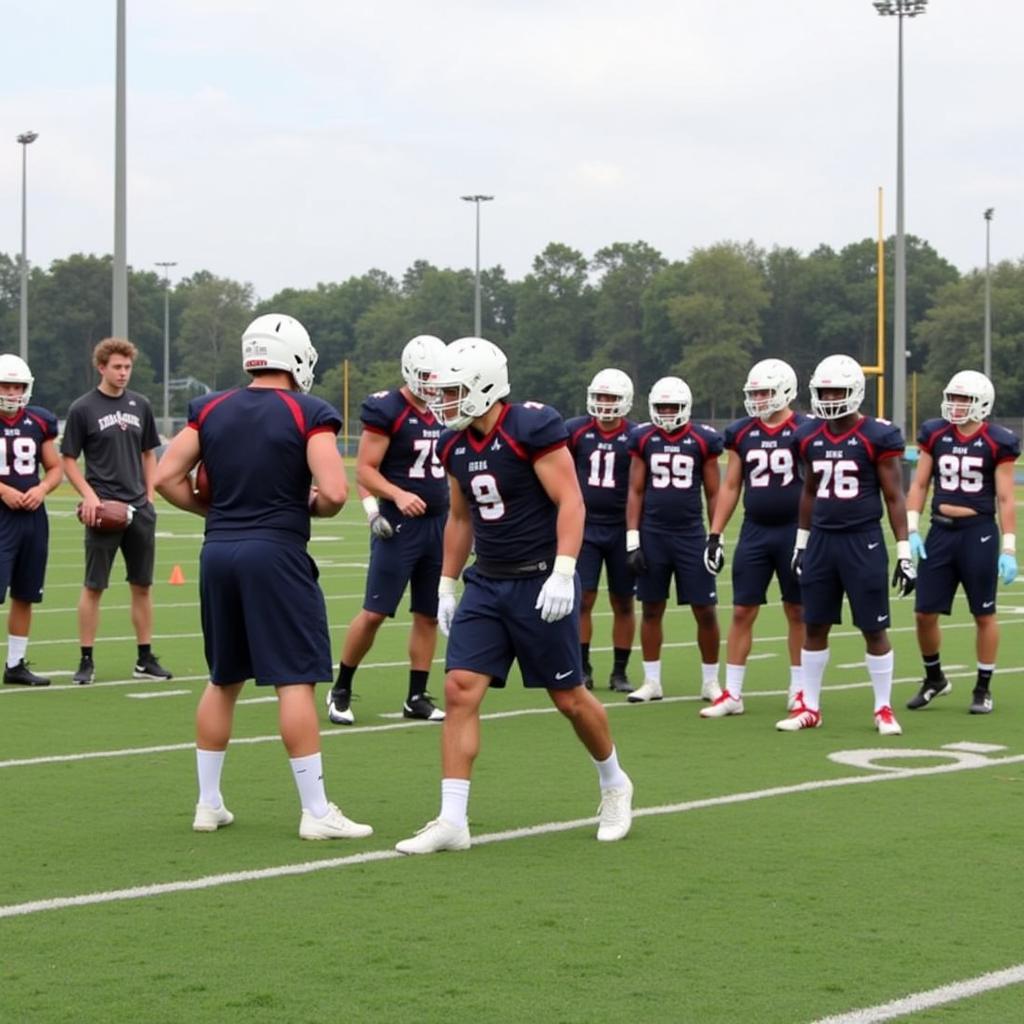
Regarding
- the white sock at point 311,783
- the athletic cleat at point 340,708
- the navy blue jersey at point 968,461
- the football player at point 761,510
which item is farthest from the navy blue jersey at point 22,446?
the navy blue jersey at point 968,461

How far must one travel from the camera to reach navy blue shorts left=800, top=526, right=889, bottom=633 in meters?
9.67

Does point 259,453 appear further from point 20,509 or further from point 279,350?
point 20,509

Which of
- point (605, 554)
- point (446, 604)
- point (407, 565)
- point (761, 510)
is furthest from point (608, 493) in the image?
point (446, 604)

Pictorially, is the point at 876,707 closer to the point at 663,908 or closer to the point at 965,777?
the point at 965,777

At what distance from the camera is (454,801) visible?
6.66 m

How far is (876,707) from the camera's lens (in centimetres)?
966

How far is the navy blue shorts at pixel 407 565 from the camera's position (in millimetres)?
9984

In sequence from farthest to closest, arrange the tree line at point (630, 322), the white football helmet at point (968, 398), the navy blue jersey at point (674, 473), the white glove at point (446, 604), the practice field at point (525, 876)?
the tree line at point (630, 322) → the navy blue jersey at point (674, 473) → the white football helmet at point (968, 398) → the white glove at point (446, 604) → the practice field at point (525, 876)

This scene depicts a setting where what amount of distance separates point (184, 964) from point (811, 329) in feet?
329

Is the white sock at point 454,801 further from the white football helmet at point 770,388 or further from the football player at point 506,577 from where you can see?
the white football helmet at point 770,388

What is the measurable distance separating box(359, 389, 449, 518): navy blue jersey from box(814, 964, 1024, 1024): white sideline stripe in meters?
5.33

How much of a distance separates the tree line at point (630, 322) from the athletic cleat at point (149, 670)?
256 feet

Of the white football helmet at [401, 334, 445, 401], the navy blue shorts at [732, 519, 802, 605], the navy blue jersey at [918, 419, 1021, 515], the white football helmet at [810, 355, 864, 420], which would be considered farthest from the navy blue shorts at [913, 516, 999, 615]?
the white football helmet at [401, 334, 445, 401]

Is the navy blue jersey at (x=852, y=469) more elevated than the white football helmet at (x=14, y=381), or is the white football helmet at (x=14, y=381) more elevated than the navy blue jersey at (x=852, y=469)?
the white football helmet at (x=14, y=381)
